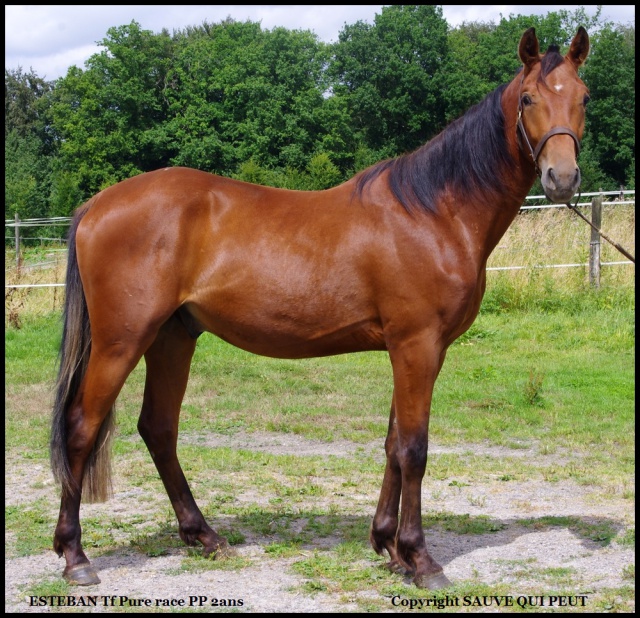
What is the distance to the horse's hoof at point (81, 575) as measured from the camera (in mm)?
3891

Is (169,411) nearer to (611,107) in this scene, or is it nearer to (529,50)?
(529,50)

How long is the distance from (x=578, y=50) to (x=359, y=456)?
3.79m

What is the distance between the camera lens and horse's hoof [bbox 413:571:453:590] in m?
3.78

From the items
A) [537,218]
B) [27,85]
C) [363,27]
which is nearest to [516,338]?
[537,218]

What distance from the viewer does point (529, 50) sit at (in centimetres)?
378

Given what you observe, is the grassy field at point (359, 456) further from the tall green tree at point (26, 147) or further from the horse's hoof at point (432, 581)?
the tall green tree at point (26, 147)

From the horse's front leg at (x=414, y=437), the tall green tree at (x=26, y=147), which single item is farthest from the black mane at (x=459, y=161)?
the tall green tree at (x=26, y=147)

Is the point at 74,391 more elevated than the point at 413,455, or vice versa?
the point at 74,391

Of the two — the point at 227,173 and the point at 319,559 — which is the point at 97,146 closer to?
the point at 227,173

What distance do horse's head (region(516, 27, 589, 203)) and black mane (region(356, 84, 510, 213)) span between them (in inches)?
7.1

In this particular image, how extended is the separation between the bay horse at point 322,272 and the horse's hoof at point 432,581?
10 millimetres

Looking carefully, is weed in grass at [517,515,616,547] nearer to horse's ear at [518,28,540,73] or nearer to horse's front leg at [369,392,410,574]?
horse's front leg at [369,392,410,574]

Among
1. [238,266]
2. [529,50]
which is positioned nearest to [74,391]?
[238,266]

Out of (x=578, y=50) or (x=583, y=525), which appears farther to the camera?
(x=583, y=525)
